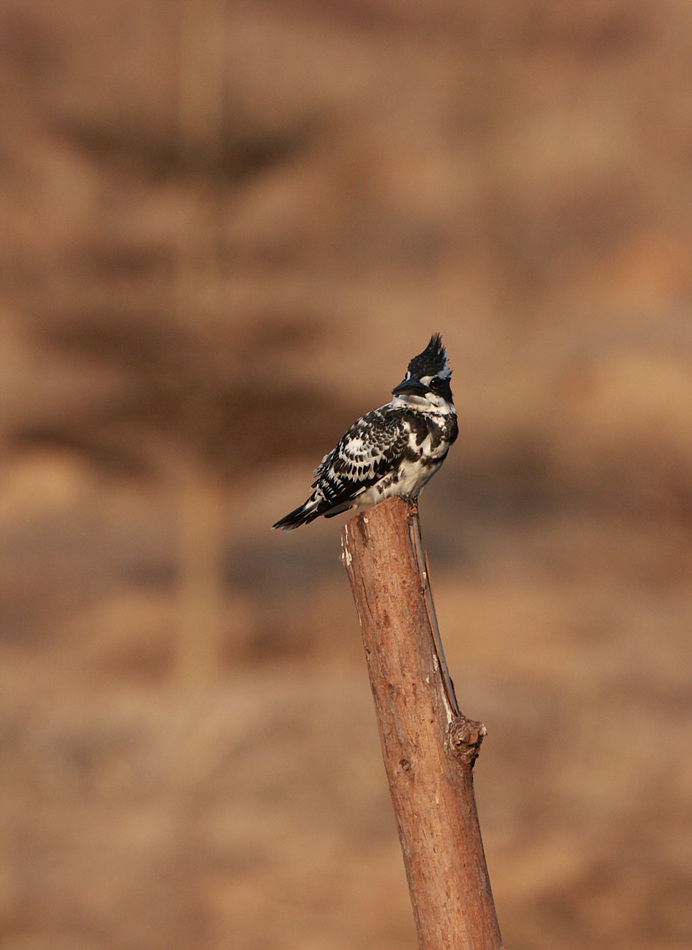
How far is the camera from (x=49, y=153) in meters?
5.34

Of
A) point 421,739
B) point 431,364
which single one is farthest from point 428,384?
point 421,739

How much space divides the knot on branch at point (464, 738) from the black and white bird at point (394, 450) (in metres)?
1.01

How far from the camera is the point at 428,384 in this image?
2572 mm

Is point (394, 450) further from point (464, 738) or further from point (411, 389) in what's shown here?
point (464, 738)

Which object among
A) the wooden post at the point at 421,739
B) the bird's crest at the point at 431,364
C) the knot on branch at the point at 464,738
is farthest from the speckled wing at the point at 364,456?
the knot on branch at the point at 464,738

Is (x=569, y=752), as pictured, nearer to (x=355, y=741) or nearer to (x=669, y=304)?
(x=355, y=741)

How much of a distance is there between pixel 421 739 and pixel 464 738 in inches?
3.3

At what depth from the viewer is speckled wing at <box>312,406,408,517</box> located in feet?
7.95

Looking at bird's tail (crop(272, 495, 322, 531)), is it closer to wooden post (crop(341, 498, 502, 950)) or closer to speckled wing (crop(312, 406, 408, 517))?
speckled wing (crop(312, 406, 408, 517))

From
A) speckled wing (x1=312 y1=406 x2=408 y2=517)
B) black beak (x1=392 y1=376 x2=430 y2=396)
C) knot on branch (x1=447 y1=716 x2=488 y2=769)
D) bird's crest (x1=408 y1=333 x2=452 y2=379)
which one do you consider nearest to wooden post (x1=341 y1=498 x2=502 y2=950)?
knot on branch (x1=447 y1=716 x2=488 y2=769)

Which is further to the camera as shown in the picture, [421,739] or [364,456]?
[364,456]

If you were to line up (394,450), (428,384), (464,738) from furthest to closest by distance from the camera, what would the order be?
(428,384) < (394,450) < (464,738)

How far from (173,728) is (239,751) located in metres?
0.40

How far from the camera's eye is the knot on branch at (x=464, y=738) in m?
1.49
